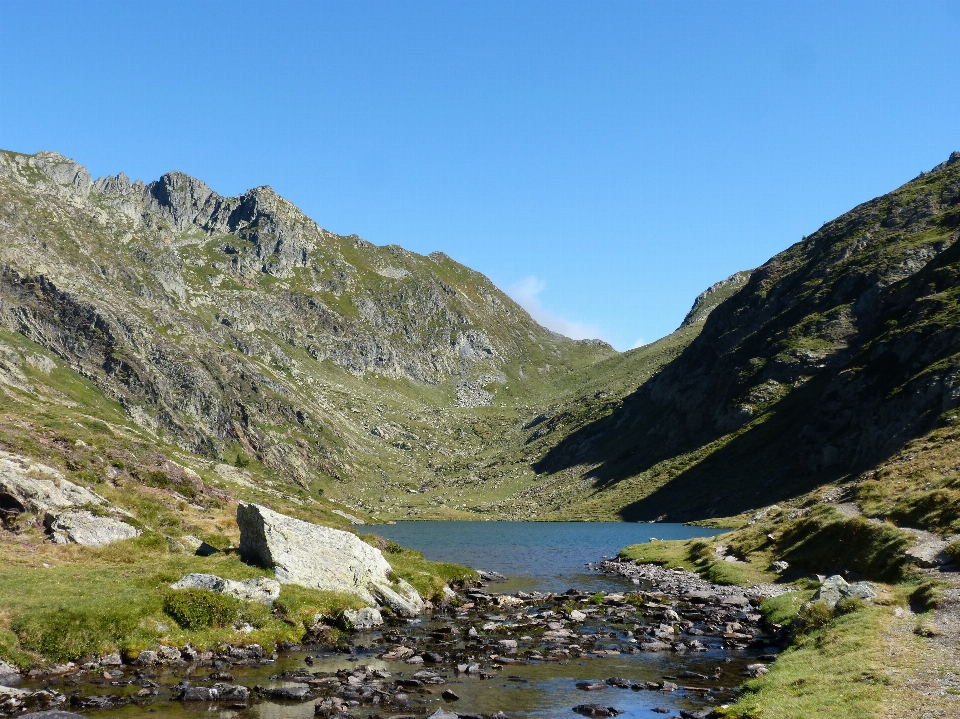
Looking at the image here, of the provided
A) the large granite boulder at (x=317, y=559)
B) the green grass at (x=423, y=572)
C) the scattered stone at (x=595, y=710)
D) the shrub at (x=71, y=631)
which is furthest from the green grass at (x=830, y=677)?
the green grass at (x=423, y=572)

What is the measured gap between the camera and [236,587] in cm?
3684

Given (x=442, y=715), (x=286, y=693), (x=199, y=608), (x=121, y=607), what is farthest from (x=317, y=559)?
(x=442, y=715)

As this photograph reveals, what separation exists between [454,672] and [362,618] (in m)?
11.5

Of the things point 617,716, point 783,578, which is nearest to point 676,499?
point 783,578

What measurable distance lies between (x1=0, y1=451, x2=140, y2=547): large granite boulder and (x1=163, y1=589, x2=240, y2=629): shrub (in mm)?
14127

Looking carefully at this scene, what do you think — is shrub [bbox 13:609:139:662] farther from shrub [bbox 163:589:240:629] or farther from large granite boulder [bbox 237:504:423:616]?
large granite boulder [bbox 237:504:423:616]

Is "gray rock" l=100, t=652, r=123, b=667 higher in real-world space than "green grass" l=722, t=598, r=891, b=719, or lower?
higher

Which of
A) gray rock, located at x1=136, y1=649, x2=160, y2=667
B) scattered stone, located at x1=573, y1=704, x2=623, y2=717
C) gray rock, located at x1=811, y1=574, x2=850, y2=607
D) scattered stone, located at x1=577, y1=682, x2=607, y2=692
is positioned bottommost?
scattered stone, located at x1=577, y1=682, x2=607, y2=692

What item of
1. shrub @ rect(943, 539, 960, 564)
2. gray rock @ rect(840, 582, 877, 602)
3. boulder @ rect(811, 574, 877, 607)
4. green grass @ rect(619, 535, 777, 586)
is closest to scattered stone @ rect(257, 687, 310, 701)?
boulder @ rect(811, 574, 877, 607)

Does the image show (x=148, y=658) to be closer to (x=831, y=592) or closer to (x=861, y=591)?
(x=831, y=592)

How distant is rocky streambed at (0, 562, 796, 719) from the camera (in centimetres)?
2503

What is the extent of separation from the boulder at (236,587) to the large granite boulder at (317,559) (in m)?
1.92

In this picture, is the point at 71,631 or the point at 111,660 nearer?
the point at 111,660

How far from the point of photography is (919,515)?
4819cm
